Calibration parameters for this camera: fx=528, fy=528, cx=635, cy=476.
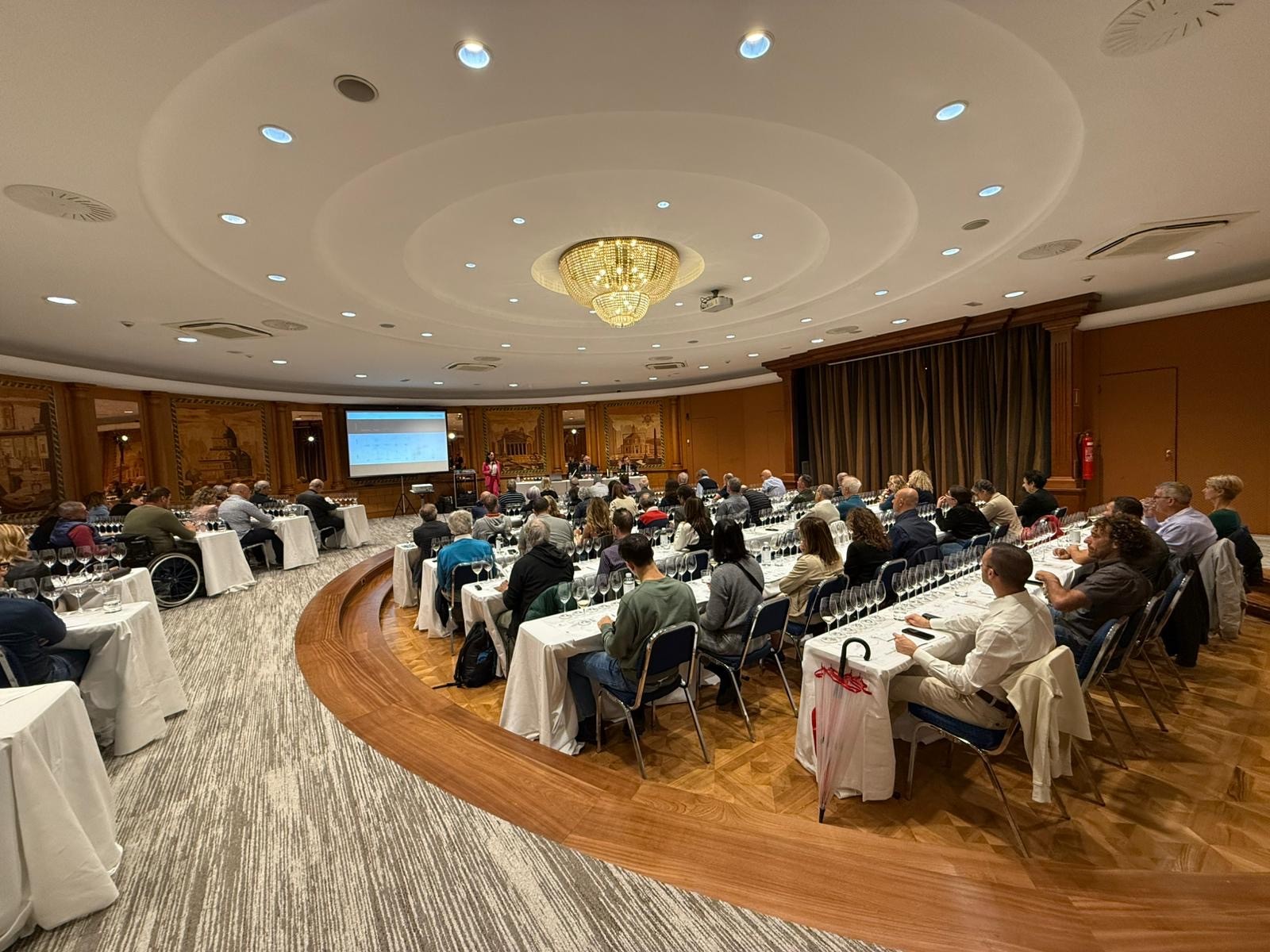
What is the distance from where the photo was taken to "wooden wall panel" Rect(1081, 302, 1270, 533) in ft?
24.2

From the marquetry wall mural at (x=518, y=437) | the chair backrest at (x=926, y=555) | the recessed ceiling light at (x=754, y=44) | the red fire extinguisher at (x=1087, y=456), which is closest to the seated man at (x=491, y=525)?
the chair backrest at (x=926, y=555)

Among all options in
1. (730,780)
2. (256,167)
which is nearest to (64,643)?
(256,167)

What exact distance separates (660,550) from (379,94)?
4.51m

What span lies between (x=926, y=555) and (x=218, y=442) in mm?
14824

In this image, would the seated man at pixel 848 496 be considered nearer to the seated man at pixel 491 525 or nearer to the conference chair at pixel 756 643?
the conference chair at pixel 756 643

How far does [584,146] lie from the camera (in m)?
3.39

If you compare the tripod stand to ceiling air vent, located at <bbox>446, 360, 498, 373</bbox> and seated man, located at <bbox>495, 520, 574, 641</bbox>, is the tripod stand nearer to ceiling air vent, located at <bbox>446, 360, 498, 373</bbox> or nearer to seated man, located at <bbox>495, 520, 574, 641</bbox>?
ceiling air vent, located at <bbox>446, 360, 498, 373</bbox>

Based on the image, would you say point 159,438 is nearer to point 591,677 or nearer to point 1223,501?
point 591,677

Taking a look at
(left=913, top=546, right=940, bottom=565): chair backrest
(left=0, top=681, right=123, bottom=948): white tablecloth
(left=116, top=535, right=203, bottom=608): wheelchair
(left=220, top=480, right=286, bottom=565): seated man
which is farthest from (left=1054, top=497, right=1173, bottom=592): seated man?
(left=220, top=480, right=286, bottom=565): seated man

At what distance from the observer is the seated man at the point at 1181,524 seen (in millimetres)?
4250

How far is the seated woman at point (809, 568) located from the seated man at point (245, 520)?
23.9ft

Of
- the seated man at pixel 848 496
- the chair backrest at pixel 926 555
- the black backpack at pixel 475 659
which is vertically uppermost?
the seated man at pixel 848 496

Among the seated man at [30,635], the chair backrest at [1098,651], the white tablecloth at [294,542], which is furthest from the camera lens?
the white tablecloth at [294,542]

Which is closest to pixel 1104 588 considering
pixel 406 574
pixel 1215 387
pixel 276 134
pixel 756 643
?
pixel 756 643
